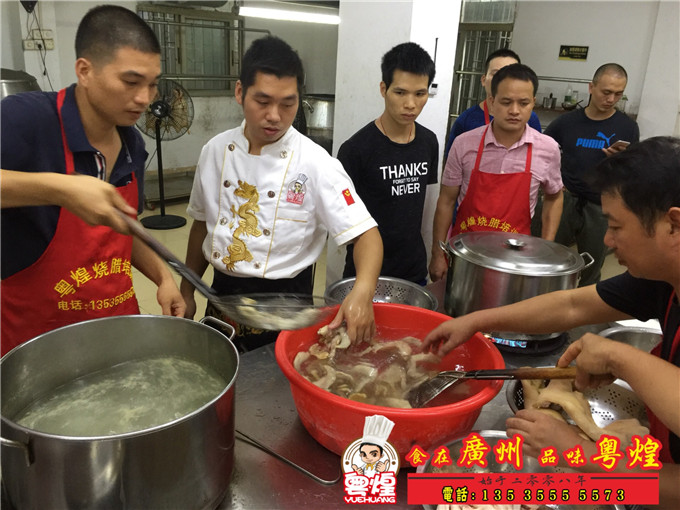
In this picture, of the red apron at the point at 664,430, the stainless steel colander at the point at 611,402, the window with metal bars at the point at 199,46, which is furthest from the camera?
the window with metal bars at the point at 199,46

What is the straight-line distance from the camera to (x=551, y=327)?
1408 mm

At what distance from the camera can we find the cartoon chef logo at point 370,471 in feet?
3.22

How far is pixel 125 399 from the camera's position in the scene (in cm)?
102

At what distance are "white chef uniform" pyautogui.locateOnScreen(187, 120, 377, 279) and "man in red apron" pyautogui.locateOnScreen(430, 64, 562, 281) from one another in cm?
100

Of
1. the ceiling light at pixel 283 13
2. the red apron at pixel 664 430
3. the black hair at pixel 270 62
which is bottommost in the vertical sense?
the red apron at pixel 664 430

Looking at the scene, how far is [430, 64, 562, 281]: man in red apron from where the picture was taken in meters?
2.42

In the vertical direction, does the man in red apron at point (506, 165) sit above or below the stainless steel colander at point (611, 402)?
above

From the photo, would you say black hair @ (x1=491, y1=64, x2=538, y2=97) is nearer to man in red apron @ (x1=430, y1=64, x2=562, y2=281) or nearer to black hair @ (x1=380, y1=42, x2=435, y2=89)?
man in red apron @ (x1=430, y1=64, x2=562, y2=281)

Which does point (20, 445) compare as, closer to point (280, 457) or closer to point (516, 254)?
point (280, 457)

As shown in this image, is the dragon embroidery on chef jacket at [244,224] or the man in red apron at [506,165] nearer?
the dragon embroidery on chef jacket at [244,224]

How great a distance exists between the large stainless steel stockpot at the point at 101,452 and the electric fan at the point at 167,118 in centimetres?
424

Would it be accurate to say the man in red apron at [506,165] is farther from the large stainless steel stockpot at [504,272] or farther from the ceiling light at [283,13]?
the ceiling light at [283,13]

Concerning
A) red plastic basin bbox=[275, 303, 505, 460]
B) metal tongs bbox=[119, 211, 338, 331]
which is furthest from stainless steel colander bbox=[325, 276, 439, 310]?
red plastic basin bbox=[275, 303, 505, 460]

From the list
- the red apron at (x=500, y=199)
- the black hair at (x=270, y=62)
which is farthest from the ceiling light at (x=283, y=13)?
the black hair at (x=270, y=62)
